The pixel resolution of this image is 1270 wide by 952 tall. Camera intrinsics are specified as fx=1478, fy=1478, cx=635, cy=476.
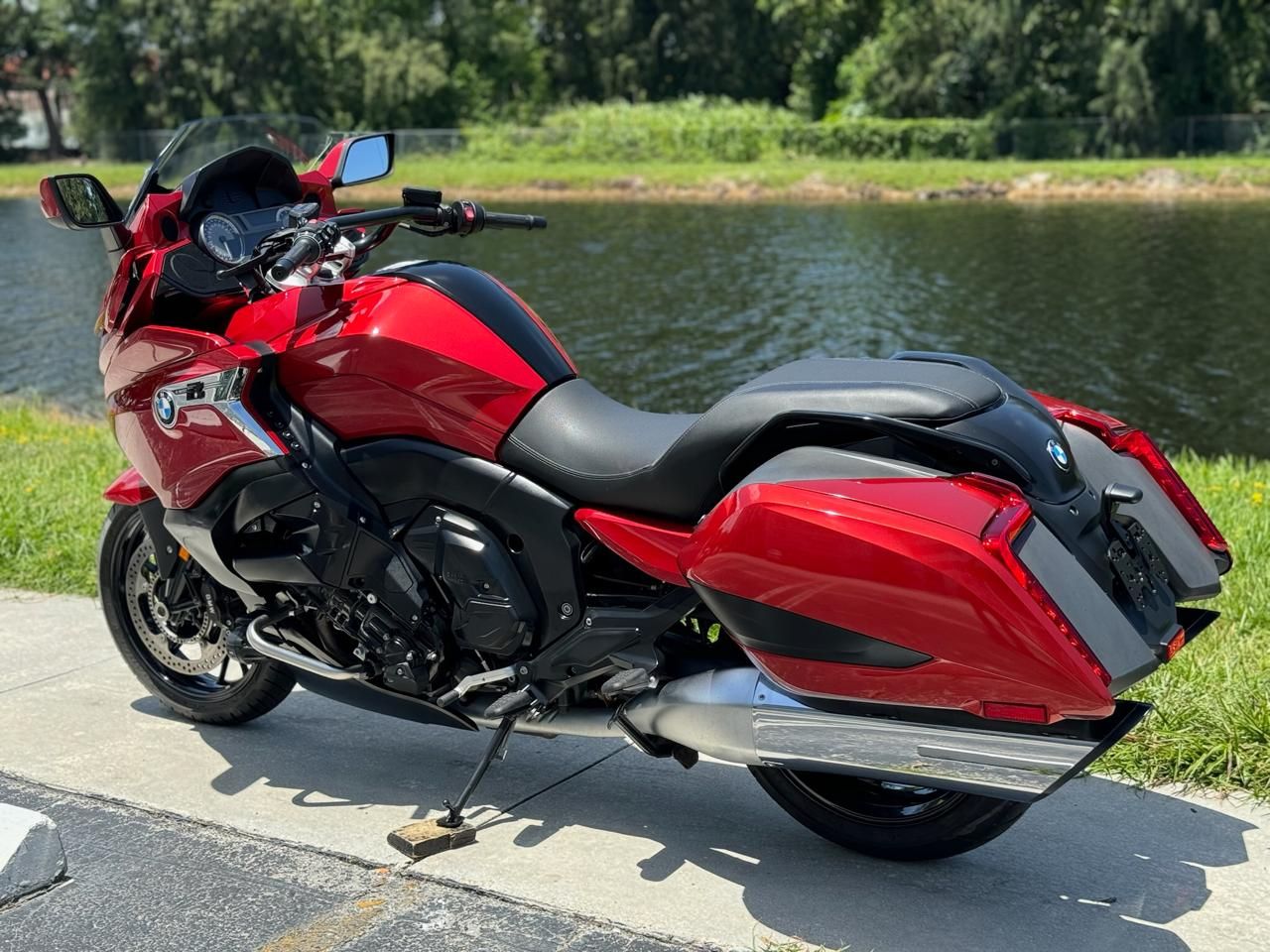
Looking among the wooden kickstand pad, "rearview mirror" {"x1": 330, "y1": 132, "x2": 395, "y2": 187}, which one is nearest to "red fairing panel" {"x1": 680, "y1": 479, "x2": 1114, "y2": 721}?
the wooden kickstand pad

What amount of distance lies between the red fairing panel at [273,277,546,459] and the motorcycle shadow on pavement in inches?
39.9

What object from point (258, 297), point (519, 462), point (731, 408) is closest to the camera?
point (731, 408)

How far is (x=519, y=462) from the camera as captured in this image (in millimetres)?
3562

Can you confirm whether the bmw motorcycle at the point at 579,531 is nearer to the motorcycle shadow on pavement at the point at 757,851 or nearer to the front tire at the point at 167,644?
the front tire at the point at 167,644

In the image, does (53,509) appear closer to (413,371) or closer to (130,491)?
(130,491)

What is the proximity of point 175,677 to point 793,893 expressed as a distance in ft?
7.25

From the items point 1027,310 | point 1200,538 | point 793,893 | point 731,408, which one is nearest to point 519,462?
point 731,408

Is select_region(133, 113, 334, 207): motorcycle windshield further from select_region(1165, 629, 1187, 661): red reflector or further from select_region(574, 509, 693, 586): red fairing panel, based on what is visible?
select_region(1165, 629, 1187, 661): red reflector

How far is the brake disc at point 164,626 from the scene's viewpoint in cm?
445

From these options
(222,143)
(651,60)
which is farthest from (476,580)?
(651,60)

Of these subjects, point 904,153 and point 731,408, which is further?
point 904,153

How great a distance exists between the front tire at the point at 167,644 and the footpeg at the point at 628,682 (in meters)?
1.34

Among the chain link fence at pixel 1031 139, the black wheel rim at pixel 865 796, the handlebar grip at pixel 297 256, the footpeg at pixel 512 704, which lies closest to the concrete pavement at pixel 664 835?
the black wheel rim at pixel 865 796

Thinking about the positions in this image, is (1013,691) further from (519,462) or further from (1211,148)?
(1211,148)
